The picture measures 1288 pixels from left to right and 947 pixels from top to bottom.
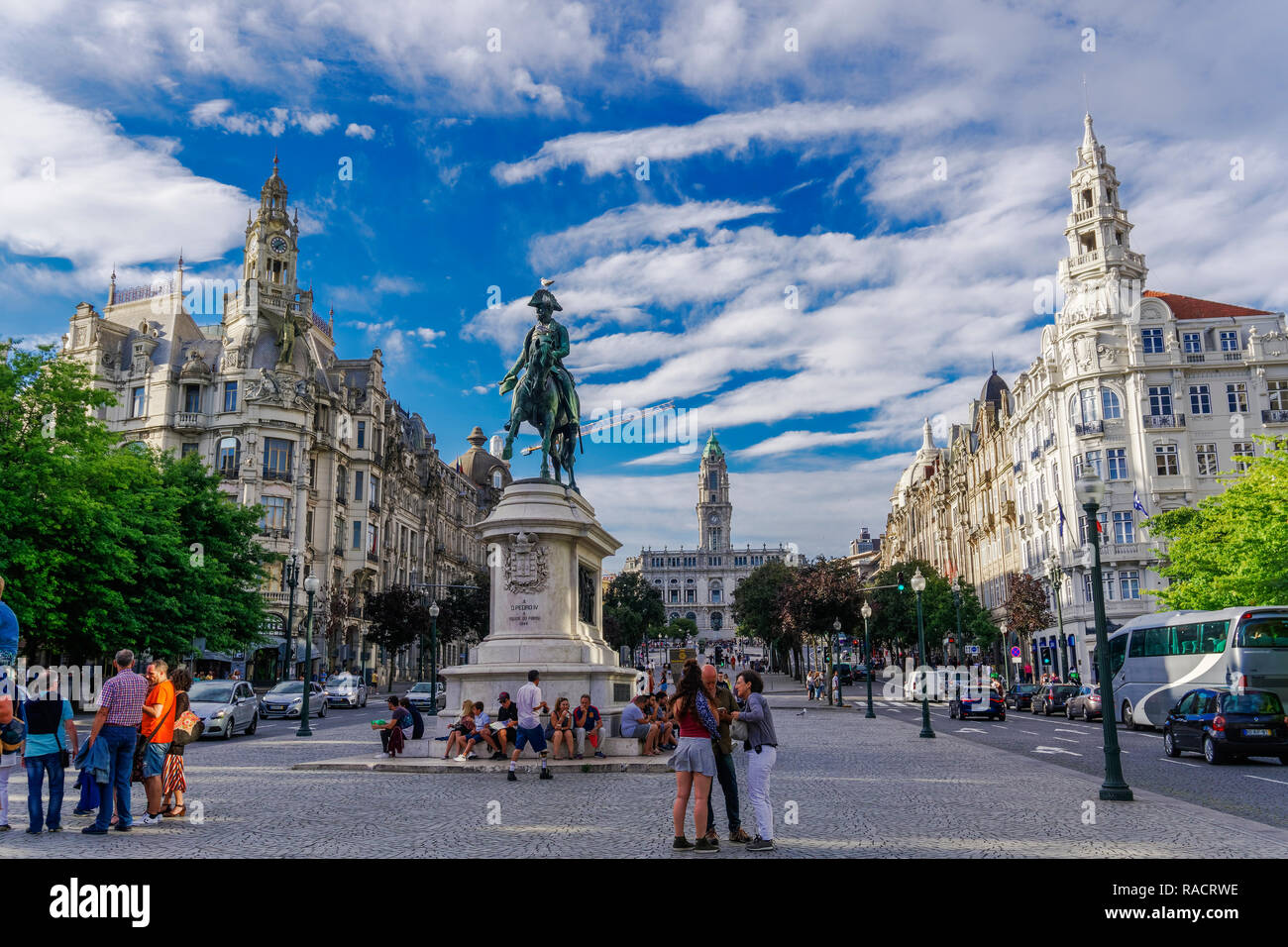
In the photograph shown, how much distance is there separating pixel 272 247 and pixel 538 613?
61.0 metres

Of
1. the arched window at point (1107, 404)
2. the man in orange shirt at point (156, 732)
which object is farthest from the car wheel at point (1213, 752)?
the arched window at point (1107, 404)

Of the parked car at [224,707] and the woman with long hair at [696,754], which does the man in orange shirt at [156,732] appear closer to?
the woman with long hair at [696,754]

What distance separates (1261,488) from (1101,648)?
82.7 ft

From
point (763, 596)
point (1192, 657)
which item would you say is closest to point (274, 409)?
point (763, 596)

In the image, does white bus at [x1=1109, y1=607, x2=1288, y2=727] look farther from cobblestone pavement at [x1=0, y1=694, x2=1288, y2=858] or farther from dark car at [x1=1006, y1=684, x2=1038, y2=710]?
dark car at [x1=1006, y1=684, x2=1038, y2=710]

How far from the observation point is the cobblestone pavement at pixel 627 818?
931 cm

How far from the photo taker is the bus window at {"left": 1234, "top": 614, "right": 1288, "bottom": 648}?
2567 centimetres

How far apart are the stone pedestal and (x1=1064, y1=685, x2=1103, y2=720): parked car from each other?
2408 cm

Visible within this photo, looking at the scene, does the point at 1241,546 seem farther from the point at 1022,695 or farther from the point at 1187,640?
the point at 1022,695

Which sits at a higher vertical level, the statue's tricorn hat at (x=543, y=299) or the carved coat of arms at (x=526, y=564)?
the statue's tricorn hat at (x=543, y=299)

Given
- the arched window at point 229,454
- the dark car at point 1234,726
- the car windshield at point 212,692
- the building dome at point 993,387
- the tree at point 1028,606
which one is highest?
the building dome at point 993,387

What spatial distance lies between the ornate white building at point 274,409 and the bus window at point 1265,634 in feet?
167

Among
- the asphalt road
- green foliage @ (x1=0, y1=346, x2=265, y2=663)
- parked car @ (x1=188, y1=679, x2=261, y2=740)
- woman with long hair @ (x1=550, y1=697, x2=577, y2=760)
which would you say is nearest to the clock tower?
green foliage @ (x1=0, y1=346, x2=265, y2=663)
